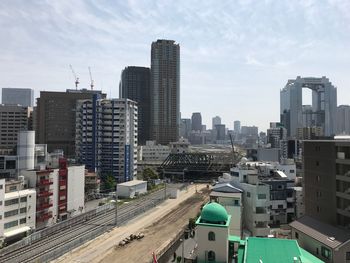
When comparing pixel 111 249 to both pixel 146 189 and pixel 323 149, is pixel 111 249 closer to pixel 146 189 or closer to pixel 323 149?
pixel 323 149

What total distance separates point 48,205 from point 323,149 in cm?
4036

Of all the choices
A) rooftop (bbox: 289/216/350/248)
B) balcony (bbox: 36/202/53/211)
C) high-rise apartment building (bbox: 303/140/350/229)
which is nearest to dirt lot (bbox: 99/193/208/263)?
balcony (bbox: 36/202/53/211)

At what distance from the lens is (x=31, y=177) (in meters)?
55.1

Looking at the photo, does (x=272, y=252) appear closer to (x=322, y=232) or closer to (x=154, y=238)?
(x=322, y=232)

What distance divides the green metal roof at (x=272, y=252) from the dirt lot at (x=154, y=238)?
50.8ft

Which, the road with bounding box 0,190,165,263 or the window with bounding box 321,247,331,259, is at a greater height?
the window with bounding box 321,247,331,259

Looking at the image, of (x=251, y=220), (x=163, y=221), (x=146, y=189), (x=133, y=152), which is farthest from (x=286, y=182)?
(x=133, y=152)

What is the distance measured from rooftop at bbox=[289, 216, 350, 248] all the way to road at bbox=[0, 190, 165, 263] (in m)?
27.4

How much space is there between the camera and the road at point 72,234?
42.3 meters

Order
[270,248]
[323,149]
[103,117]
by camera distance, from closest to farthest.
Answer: [270,248] < [323,149] < [103,117]

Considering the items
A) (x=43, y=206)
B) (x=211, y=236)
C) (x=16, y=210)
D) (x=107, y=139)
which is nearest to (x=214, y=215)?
(x=211, y=236)

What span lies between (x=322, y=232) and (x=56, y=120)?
514 feet

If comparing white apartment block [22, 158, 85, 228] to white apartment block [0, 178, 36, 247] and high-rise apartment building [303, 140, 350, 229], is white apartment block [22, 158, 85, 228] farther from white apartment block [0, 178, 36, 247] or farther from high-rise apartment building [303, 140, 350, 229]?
high-rise apartment building [303, 140, 350, 229]

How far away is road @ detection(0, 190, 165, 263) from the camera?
42344 millimetres
